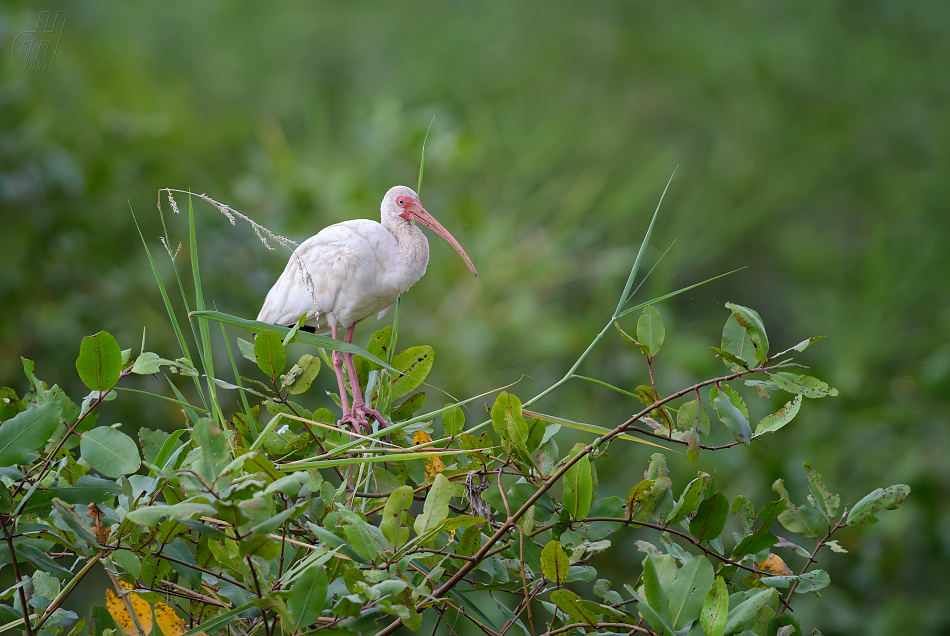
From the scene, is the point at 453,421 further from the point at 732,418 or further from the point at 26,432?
the point at 26,432

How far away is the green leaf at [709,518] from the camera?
43.5 inches

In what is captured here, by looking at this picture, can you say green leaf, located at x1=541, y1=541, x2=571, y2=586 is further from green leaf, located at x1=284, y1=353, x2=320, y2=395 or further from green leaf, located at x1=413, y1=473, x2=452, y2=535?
green leaf, located at x1=284, y1=353, x2=320, y2=395

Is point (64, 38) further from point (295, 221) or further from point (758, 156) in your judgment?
point (758, 156)

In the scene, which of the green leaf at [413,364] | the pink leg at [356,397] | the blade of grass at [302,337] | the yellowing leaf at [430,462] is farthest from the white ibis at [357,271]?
the blade of grass at [302,337]

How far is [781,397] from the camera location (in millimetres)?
4762

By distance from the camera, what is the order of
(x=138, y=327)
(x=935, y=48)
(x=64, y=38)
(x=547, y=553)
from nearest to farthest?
(x=547, y=553) → (x=138, y=327) → (x=64, y=38) → (x=935, y=48)

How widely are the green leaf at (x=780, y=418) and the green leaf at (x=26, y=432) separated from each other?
3.02ft

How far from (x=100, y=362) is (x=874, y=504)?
3.49 ft

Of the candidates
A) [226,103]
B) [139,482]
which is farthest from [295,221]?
[226,103]

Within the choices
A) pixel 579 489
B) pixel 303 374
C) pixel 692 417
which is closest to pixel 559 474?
pixel 579 489

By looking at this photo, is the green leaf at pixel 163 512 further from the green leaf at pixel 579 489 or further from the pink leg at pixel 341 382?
the pink leg at pixel 341 382

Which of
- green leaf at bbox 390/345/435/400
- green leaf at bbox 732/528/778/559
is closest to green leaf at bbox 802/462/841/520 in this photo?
green leaf at bbox 732/528/778/559

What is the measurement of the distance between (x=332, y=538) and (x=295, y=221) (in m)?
3.05

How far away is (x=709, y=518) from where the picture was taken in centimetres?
111
